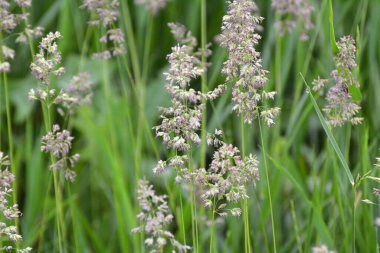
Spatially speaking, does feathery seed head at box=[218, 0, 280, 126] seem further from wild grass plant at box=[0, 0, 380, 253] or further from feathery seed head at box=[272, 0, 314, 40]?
feathery seed head at box=[272, 0, 314, 40]

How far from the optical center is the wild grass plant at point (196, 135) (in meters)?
1.96

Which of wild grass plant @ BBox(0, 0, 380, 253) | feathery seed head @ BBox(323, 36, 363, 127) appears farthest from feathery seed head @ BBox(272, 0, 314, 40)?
feathery seed head @ BBox(323, 36, 363, 127)

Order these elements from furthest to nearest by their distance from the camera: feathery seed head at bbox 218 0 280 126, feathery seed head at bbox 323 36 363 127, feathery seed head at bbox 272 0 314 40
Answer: feathery seed head at bbox 272 0 314 40 < feathery seed head at bbox 323 36 363 127 < feathery seed head at bbox 218 0 280 126

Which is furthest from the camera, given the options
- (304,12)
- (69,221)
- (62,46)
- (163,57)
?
(163,57)

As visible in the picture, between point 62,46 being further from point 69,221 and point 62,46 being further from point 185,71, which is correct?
point 185,71

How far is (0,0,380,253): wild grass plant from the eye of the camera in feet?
6.43

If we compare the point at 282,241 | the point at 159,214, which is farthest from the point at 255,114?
the point at 282,241

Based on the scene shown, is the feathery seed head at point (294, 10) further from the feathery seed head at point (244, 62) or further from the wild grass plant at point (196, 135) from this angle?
the feathery seed head at point (244, 62)

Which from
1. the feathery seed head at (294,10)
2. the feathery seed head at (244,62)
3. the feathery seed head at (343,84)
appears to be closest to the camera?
the feathery seed head at (244,62)

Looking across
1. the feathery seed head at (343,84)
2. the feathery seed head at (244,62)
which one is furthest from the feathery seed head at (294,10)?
the feathery seed head at (244,62)

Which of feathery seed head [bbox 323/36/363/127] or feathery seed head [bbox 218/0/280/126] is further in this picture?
feathery seed head [bbox 323/36/363/127]

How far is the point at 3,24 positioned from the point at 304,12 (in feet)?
4.57

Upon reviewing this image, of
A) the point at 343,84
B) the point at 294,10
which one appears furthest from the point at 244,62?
the point at 294,10

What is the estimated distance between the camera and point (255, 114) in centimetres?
197
